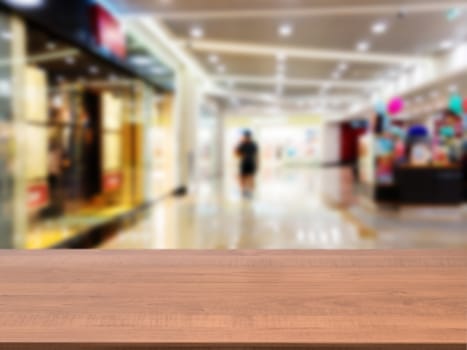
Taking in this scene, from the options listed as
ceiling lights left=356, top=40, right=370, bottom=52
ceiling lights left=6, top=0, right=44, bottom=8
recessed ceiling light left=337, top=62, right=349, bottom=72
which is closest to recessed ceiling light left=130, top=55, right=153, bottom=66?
ceiling lights left=6, top=0, right=44, bottom=8

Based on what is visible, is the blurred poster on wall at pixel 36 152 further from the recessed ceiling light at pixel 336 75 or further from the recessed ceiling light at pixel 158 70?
the recessed ceiling light at pixel 336 75

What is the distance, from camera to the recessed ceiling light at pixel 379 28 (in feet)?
29.6

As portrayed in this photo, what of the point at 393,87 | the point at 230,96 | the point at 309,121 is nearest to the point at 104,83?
the point at 393,87

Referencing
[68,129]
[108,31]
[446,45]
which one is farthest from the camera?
[446,45]

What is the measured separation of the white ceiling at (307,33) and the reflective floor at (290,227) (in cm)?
327

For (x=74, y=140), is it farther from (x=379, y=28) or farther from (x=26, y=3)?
(x=379, y=28)

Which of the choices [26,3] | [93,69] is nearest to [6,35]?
[26,3]

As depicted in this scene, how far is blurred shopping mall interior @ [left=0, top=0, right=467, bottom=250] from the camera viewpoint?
5.36 metres

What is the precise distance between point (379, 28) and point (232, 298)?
9.36 meters

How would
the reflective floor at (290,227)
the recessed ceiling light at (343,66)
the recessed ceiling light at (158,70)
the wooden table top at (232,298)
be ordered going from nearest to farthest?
the wooden table top at (232,298), the reflective floor at (290,227), the recessed ceiling light at (158,70), the recessed ceiling light at (343,66)

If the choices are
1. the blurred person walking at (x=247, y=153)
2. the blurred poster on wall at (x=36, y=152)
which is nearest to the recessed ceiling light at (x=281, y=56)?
the blurred person walking at (x=247, y=153)

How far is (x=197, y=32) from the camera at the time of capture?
394 inches

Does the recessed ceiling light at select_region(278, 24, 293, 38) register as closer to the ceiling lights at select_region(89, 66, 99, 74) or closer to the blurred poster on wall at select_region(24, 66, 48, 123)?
the ceiling lights at select_region(89, 66, 99, 74)

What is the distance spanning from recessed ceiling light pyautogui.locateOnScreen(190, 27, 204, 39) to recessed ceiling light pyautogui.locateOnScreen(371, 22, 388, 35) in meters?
3.49
